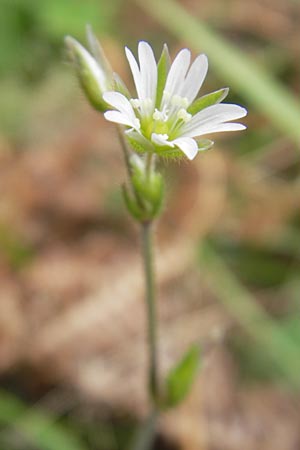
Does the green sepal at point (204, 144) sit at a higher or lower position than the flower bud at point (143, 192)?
higher

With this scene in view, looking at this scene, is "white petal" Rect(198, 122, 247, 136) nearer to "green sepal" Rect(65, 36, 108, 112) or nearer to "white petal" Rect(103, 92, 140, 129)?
"white petal" Rect(103, 92, 140, 129)

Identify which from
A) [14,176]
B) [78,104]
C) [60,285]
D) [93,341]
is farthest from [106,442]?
[78,104]

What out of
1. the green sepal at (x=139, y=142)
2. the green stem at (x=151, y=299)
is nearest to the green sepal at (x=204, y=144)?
the green sepal at (x=139, y=142)

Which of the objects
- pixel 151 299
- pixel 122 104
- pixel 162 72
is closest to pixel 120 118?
pixel 122 104

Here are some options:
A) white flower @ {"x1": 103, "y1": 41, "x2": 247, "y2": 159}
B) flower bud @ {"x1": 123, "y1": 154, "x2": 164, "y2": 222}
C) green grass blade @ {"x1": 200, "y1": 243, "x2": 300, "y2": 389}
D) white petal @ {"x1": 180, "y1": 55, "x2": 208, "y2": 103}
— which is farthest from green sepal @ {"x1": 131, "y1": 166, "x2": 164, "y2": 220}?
green grass blade @ {"x1": 200, "y1": 243, "x2": 300, "y2": 389}

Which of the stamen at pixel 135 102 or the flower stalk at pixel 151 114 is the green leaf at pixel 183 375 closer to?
the flower stalk at pixel 151 114

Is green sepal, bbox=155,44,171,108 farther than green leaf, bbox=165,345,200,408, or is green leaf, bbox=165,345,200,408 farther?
green leaf, bbox=165,345,200,408
